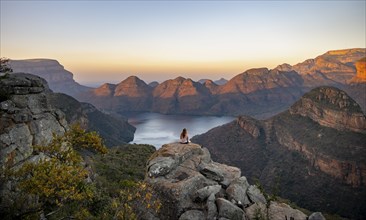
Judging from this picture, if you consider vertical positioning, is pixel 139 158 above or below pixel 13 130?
below

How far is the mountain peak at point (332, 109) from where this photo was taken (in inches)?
5192

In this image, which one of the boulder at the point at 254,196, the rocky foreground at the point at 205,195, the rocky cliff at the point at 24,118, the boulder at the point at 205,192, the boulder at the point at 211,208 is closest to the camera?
the rocky cliff at the point at 24,118

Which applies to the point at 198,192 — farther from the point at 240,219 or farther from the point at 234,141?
the point at 234,141

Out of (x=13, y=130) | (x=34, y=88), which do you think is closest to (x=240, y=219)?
(x=13, y=130)

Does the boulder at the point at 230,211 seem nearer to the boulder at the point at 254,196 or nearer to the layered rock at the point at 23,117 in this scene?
the boulder at the point at 254,196

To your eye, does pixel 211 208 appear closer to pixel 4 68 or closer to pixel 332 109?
pixel 4 68

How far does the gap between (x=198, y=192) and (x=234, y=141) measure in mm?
148576

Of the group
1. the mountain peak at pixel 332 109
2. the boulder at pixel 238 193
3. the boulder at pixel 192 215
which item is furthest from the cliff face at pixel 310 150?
the boulder at pixel 192 215

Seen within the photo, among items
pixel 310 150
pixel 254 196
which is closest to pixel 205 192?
pixel 254 196

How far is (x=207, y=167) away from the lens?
24.4 m

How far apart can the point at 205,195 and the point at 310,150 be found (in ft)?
418

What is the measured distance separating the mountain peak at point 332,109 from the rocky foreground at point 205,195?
131 meters

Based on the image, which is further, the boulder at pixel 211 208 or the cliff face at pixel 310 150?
the cliff face at pixel 310 150

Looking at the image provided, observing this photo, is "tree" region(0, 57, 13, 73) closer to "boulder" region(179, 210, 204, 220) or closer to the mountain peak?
"boulder" region(179, 210, 204, 220)
